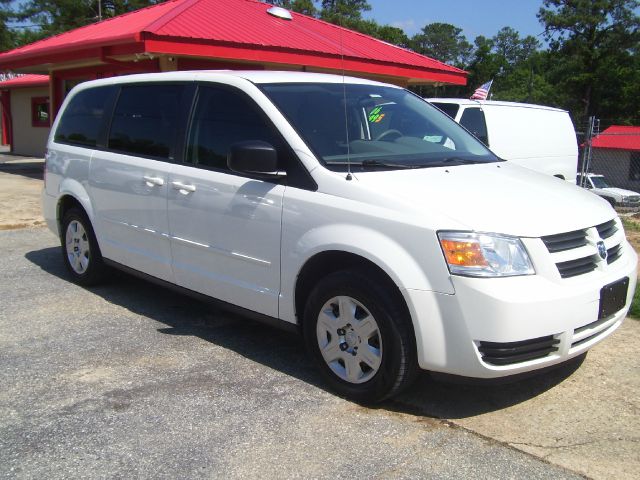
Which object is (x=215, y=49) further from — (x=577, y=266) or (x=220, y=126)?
(x=577, y=266)

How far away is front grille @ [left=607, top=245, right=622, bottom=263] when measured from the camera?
3794 mm

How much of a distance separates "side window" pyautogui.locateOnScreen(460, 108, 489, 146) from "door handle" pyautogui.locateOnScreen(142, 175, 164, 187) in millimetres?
5939

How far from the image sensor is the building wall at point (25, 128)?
2503cm

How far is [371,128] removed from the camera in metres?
4.50

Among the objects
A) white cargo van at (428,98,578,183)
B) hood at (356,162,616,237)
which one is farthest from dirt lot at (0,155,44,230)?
hood at (356,162,616,237)

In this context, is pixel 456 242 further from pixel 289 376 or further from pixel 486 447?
pixel 289 376

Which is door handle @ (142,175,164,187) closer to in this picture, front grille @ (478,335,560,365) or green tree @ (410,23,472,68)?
front grille @ (478,335,560,365)

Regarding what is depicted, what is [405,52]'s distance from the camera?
62.3ft

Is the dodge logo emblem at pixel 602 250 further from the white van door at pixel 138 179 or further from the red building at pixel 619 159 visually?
the red building at pixel 619 159

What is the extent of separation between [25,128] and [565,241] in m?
26.7

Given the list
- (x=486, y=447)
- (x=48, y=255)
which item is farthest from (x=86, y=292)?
(x=486, y=447)

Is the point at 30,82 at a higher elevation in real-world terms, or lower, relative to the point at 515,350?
higher

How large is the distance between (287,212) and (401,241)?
816 millimetres

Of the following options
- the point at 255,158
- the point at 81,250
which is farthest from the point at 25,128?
the point at 255,158
